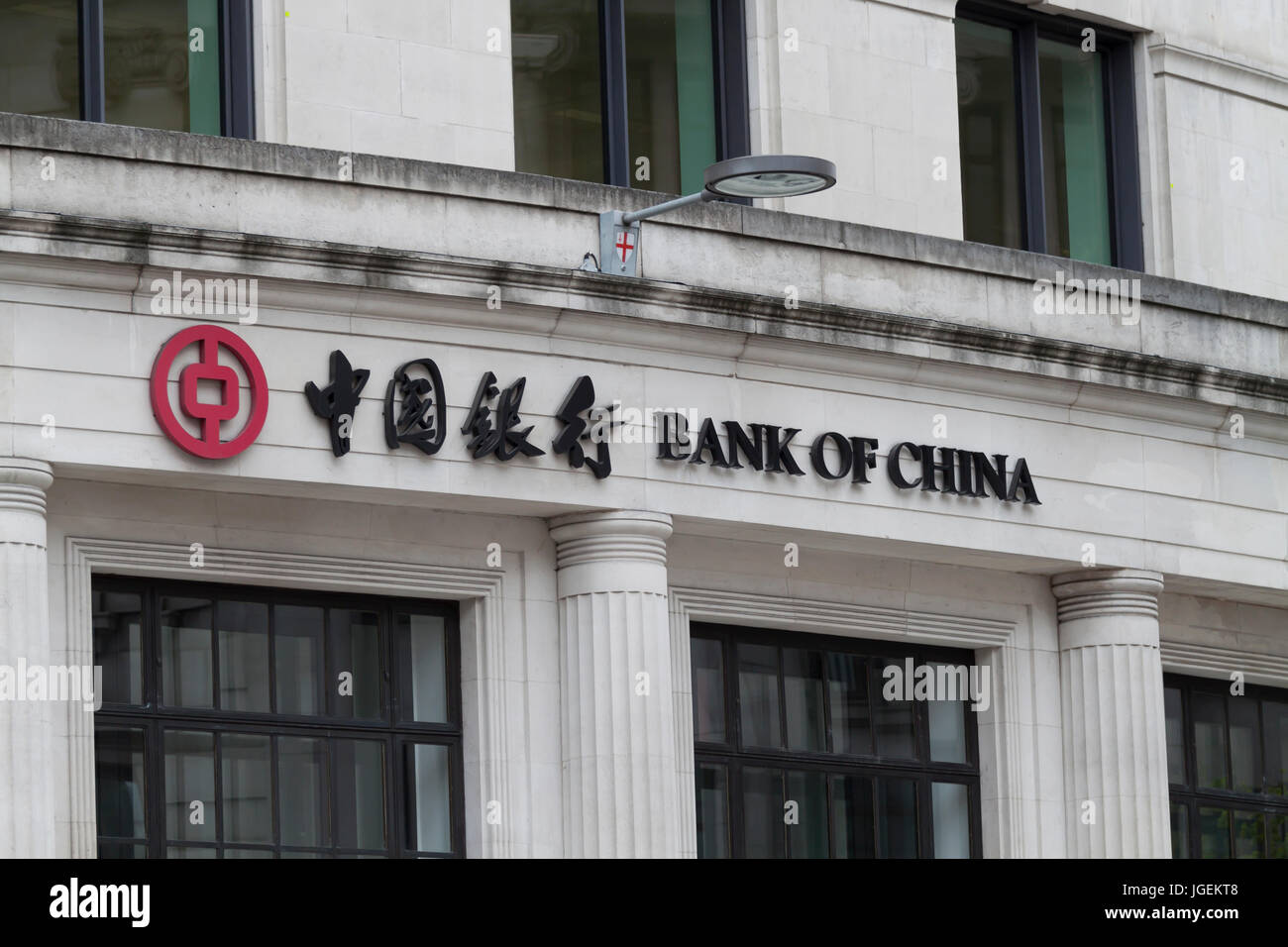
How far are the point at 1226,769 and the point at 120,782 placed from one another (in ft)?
40.7

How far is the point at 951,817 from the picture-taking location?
2859 cm

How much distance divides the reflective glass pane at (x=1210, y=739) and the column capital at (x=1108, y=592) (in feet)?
7.28

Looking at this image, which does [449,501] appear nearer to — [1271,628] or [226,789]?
[226,789]

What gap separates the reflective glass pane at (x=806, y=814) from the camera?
27.4 meters

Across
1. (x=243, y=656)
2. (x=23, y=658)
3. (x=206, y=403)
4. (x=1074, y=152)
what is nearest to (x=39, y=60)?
(x=206, y=403)

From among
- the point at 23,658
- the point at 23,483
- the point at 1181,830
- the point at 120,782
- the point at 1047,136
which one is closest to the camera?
the point at 23,658

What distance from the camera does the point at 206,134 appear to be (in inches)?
957

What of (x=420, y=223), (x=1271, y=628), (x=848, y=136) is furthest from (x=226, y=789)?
(x=1271, y=628)

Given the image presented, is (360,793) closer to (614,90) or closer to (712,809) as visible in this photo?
(712,809)

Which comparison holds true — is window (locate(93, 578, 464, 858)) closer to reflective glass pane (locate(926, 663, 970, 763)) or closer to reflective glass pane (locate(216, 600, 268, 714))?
reflective glass pane (locate(216, 600, 268, 714))

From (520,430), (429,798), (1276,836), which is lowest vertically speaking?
(1276,836)

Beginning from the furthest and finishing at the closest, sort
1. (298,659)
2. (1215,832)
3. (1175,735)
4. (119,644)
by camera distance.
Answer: (1215,832) < (1175,735) < (298,659) < (119,644)

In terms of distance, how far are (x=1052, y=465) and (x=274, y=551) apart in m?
7.83

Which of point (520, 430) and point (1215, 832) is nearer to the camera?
point (520, 430)
